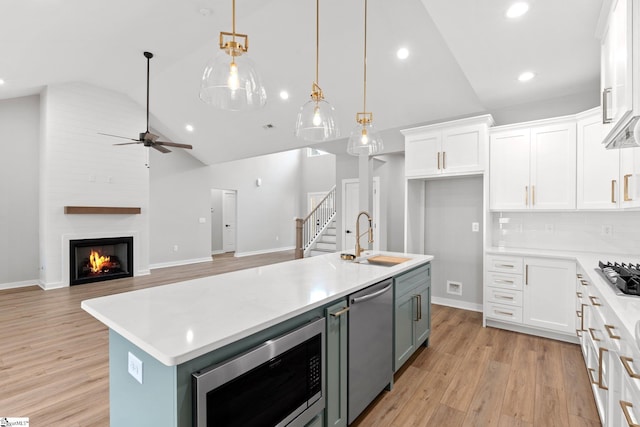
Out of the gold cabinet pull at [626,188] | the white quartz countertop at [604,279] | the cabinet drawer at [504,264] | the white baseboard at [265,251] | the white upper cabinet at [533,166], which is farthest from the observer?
the white baseboard at [265,251]

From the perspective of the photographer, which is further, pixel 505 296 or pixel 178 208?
pixel 178 208

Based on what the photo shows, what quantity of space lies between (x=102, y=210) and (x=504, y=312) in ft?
22.7

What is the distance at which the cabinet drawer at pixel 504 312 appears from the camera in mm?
3484

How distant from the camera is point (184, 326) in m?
1.25

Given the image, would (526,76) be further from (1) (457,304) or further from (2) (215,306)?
(2) (215,306)

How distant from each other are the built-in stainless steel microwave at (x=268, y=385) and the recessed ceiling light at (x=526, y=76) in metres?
3.19

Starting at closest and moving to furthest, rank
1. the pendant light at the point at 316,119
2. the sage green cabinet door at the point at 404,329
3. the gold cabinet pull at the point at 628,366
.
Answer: the gold cabinet pull at the point at 628,366
the pendant light at the point at 316,119
the sage green cabinet door at the point at 404,329

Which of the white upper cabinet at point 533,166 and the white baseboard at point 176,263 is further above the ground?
the white upper cabinet at point 533,166

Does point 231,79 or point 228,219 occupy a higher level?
point 231,79

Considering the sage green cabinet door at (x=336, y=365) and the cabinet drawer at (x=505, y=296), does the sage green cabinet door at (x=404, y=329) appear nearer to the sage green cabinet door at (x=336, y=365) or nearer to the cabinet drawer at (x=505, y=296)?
the sage green cabinet door at (x=336, y=365)

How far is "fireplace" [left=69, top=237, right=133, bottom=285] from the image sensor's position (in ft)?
19.2

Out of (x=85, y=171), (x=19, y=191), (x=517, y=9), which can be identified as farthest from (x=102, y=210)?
(x=517, y=9)

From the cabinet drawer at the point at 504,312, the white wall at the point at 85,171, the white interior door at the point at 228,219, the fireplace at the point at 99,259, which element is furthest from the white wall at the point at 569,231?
the white interior door at the point at 228,219

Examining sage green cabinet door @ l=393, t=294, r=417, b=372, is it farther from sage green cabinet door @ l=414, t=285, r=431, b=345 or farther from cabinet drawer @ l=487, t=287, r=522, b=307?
cabinet drawer @ l=487, t=287, r=522, b=307
